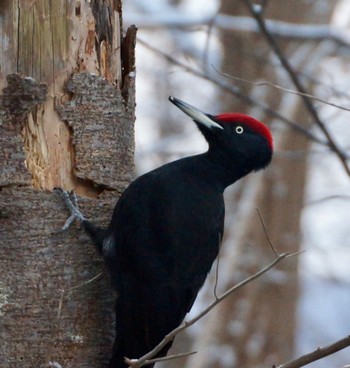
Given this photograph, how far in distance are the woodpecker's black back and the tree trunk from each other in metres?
0.08

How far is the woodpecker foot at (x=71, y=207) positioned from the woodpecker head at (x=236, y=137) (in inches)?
33.3

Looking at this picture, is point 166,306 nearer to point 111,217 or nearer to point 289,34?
point 111,217

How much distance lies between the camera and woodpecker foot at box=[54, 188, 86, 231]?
360 cm

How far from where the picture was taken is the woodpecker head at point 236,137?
429 centimetres

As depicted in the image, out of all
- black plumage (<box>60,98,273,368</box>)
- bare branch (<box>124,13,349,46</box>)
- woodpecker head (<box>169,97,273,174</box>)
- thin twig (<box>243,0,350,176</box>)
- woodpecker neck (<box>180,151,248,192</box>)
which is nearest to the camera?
black plumage (<box>60,98,273,368</box>)

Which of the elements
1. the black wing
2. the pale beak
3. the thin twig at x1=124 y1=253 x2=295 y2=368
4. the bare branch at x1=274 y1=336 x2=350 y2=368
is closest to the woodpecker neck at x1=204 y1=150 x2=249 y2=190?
the pale beak

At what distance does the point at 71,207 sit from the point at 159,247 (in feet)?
1.48

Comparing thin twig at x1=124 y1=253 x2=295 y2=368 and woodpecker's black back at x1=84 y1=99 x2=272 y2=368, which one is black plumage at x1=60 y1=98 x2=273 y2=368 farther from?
thin twig at x1=124 y1=253 x2=295 y2=368

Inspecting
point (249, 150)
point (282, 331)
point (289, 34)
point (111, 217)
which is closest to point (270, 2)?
point (289, 34)

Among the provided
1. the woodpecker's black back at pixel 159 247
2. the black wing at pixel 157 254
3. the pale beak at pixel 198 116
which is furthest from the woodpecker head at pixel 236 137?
the black wing at pixel 157 254

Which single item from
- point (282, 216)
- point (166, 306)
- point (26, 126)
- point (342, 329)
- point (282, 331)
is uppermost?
point (26, 126)

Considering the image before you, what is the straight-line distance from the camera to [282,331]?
8.59 m

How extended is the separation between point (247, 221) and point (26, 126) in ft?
15.4

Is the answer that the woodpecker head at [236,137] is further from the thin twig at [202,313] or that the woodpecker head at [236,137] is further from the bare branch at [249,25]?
the bare branch at [249,25]
